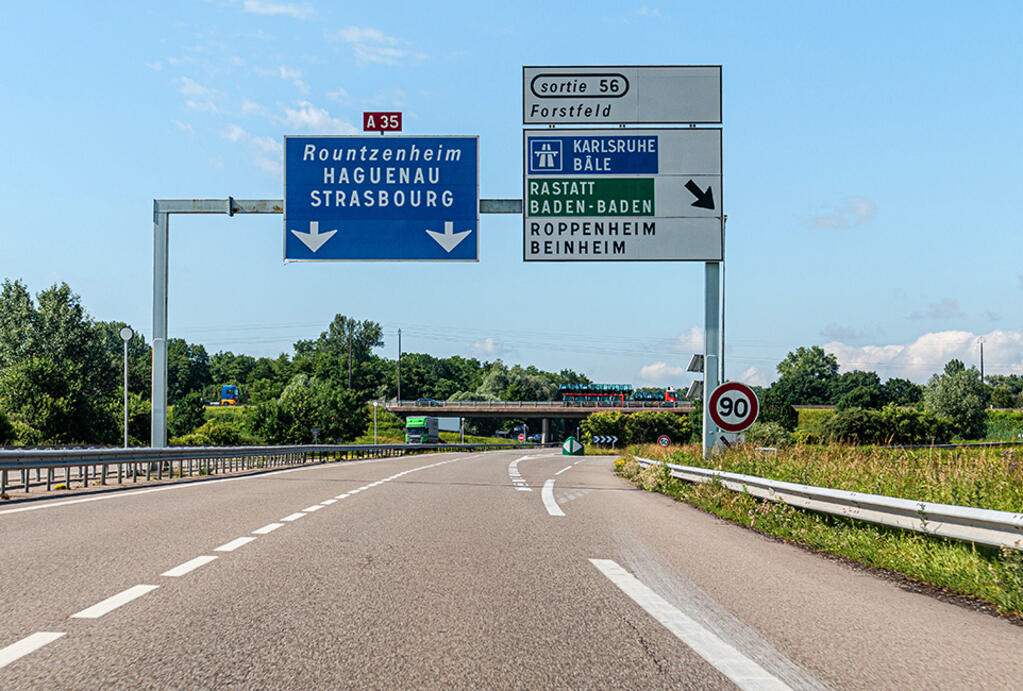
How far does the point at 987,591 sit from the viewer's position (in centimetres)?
685

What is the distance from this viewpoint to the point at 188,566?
7.83m

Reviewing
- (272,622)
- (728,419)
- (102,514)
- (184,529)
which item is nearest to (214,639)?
(272,622)

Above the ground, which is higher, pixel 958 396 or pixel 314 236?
pixel 314 236

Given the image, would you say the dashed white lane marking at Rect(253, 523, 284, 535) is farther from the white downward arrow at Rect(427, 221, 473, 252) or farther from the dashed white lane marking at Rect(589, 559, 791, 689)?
the white downward arrow at Rect(427, 221, 473, 252)

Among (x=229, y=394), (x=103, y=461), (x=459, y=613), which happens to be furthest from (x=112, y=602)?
(x=229, y=394)

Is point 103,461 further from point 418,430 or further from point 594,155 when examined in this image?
point 418,430

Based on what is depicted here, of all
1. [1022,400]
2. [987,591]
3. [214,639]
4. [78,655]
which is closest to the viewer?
[78,655]

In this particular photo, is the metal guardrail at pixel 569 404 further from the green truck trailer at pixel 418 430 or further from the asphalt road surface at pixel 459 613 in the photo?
the asphalt road surface at pixel 459 613

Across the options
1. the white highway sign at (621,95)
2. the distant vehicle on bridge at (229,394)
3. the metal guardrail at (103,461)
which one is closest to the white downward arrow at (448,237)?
the white highway sign at (621,95)

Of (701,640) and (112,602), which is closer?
(701,640)

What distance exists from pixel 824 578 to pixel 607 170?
13828mm

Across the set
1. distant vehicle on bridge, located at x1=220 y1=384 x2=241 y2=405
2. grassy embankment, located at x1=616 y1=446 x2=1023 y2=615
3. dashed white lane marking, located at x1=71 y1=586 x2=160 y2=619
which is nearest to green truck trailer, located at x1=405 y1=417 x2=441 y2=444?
grassy embankment, located at x1=616 y1=446 x2=1023 y2=615

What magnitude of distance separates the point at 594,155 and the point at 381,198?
4646mm

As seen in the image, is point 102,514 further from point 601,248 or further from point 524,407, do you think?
point 524,407
